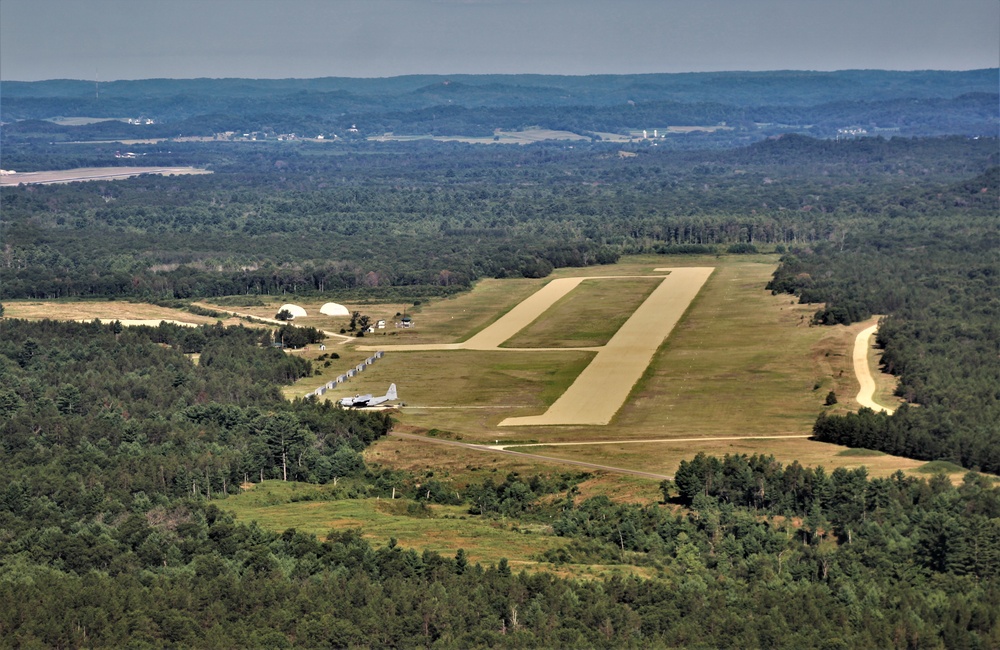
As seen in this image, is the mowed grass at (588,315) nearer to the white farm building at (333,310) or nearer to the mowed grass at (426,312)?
the mowed grass at (426,312)

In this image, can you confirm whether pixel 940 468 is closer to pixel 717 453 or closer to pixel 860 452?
pixel 860 452

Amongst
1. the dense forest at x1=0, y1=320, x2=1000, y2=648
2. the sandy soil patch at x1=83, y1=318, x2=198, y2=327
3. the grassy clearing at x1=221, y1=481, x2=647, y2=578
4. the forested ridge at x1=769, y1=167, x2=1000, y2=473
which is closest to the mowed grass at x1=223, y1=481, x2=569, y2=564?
the grassy clearing at x1=221, y1=481, x2=647, y2=578

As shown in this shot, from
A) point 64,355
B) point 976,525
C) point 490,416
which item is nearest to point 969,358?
point 490,416

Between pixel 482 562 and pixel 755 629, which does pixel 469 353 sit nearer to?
pixel 482 562

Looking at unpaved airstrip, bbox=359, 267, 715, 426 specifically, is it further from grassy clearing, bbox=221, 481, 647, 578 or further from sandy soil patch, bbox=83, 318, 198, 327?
sandy soil patch, bbox=83, 318, 198, 327

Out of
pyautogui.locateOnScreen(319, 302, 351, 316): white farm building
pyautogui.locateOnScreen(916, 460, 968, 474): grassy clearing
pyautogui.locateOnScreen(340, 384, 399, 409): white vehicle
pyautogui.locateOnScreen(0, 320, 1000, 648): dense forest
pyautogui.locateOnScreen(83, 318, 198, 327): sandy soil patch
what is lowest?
pyautogui.locateOnScreen(319, 302, 351, 316): white farm building

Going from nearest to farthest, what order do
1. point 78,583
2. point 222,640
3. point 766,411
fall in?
1. point 222,640
2. point 78,583
3. point 766,411
